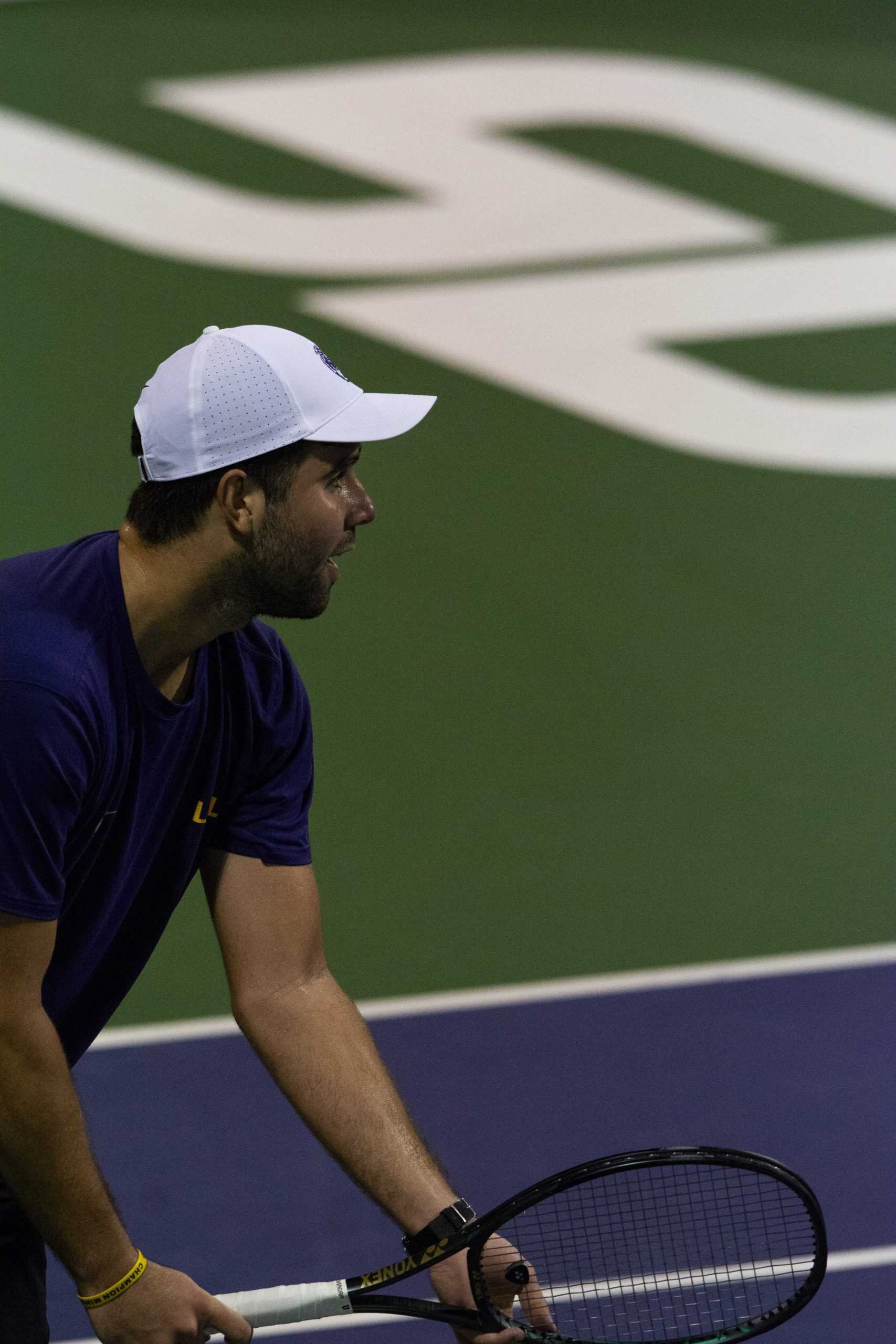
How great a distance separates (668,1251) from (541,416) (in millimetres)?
2347

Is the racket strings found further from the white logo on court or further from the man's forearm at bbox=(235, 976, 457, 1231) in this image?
the white logo on court

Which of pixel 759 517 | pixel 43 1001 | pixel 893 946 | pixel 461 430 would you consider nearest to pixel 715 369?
pixel 759 517

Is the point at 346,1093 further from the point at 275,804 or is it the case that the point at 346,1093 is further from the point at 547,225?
the point at 547,225

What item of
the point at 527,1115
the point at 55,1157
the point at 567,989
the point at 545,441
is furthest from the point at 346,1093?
the point at 545,441

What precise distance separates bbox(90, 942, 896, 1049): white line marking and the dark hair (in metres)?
2.26

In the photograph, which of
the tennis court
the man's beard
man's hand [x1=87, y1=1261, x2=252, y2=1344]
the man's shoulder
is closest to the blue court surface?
the tennis court

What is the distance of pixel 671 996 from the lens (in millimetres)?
3918

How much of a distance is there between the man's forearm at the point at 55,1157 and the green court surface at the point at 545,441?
228 cm

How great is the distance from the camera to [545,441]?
4297 millimetres

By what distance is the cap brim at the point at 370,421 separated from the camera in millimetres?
1838

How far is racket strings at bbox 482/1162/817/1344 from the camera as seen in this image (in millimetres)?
2551

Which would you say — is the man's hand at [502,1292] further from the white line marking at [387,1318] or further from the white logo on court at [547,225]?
the white logo on court at [547,225]

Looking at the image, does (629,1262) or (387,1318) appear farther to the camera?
(387,1318)

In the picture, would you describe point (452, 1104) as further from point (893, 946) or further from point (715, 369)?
point (715, 369)
